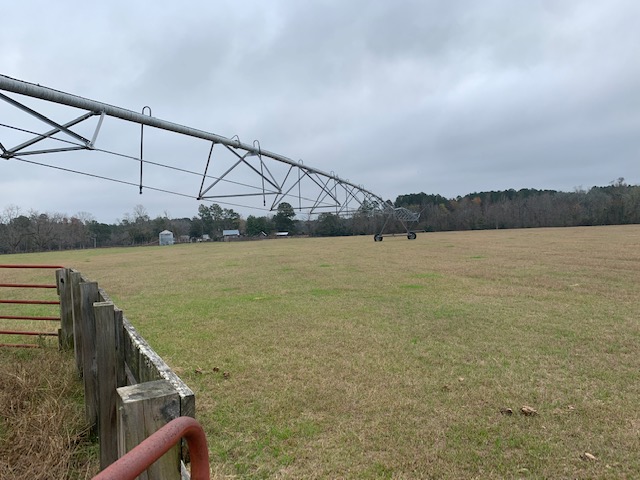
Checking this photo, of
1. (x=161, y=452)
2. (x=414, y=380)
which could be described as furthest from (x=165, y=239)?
(x=161, y=452)

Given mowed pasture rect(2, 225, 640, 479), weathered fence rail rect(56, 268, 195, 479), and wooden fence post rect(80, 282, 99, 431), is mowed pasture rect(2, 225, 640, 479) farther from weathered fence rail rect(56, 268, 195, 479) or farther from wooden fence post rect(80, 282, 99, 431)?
weathered fence rail rect(56, 268, 195, 479)

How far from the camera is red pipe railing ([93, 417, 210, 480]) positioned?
876mm

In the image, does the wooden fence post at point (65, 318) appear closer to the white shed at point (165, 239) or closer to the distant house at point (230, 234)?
the white shed at point (165, 239)

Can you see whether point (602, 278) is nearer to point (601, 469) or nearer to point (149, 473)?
point (601, 469)

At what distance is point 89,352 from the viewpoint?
11.1 feet

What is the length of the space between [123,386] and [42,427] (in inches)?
54.3

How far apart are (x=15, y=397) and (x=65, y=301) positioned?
6.20 feet

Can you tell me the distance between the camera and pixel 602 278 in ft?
43.6

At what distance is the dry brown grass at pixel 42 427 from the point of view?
9.77ft

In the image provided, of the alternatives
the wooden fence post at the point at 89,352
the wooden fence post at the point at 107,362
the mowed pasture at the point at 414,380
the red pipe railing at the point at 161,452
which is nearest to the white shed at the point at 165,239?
the mowed pasture at the point at 414,380

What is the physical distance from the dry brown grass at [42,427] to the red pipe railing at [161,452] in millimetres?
2420

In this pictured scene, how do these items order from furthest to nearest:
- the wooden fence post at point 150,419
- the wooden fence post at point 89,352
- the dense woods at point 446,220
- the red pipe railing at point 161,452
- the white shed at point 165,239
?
the white shed at point 165,239
the dense woods at point 446,220
the wooden fence post at point 89,352
the wooden fence post at point 150,419
the red pipe railing at point 161,452

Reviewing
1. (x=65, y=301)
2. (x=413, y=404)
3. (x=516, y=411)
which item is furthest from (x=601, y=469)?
(x=65, y=301)

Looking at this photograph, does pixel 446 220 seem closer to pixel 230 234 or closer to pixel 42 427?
pixel 230 234
